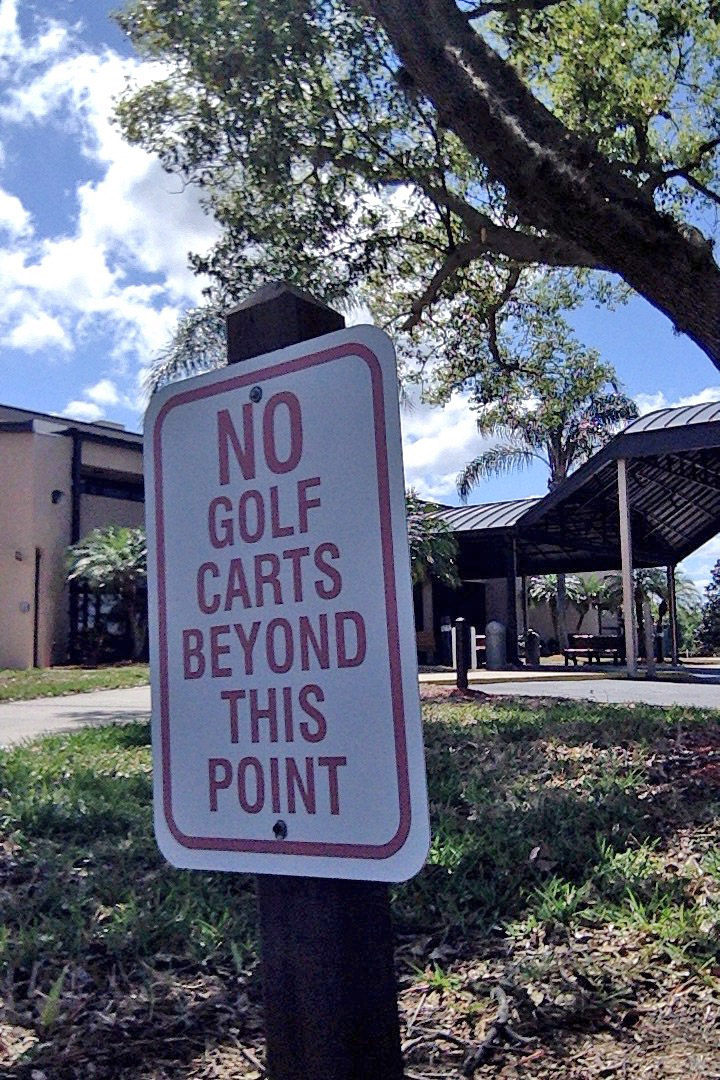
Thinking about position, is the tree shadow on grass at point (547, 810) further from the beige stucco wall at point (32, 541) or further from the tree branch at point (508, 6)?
the beige stucco wall at point (32, 541)

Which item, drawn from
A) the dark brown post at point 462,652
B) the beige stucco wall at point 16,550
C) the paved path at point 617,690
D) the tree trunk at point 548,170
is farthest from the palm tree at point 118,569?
the tree trunk at point 548,170

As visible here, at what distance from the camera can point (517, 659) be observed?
22.4 m

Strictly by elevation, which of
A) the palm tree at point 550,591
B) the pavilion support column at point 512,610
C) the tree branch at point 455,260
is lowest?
the pavilion support column at point 512,610

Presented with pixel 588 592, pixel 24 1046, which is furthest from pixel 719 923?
pixel 588 592

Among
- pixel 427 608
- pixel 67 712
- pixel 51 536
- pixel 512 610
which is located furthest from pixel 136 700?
pixel 427 608

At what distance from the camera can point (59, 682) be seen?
15.4m

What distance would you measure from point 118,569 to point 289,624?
19.8 metres

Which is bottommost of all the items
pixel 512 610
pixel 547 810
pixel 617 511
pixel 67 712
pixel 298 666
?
pixel 547 810

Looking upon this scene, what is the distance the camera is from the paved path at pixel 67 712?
9.43m

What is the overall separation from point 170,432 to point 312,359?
0.32 meters

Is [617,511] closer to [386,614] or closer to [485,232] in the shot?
[485,232]

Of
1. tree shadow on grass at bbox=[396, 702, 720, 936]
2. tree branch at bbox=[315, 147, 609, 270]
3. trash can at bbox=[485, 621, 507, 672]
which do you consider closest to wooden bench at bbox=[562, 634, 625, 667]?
trash can at bbox=[485, 621, 507, 672]

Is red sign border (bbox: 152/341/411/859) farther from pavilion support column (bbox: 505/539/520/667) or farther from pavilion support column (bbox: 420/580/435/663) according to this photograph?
pavilion support column (bbox: 420/580/435/663)

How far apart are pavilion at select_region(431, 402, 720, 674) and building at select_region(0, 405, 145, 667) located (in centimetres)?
873
